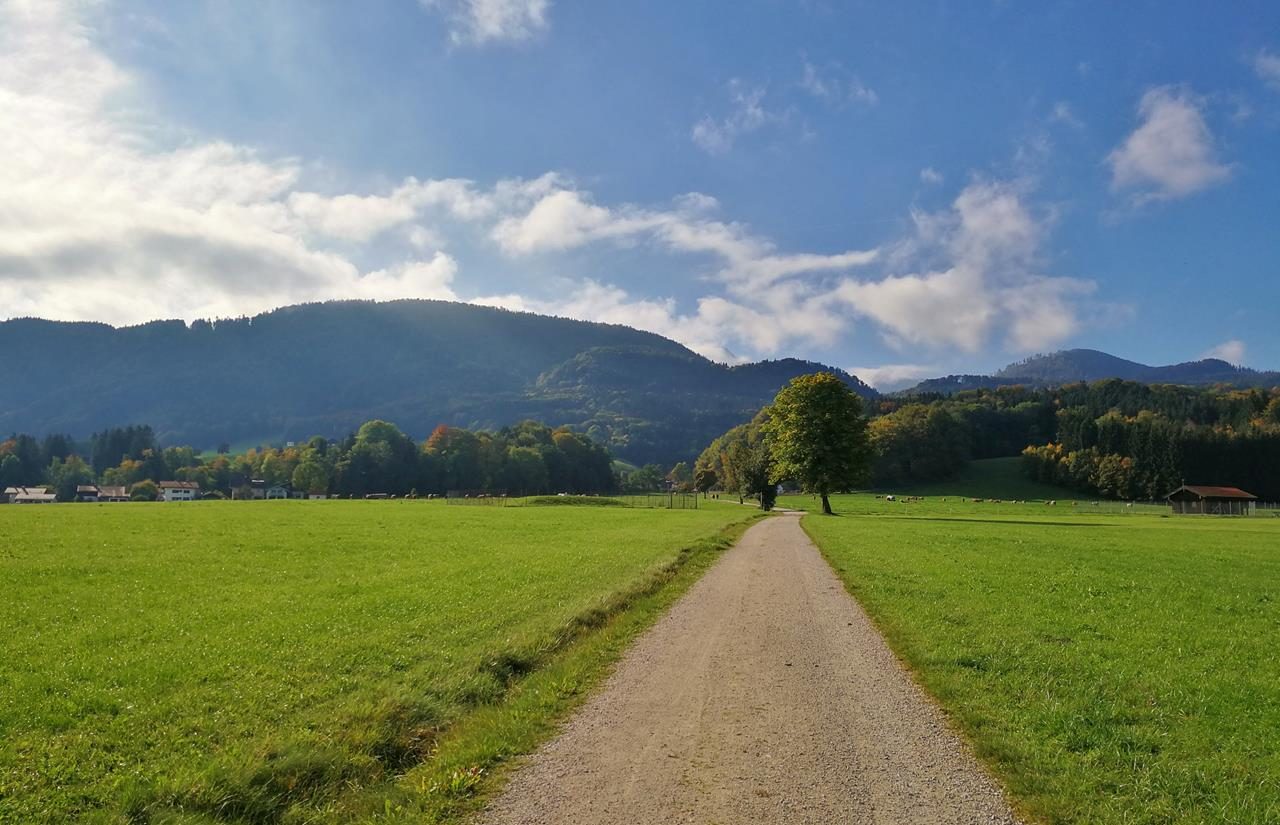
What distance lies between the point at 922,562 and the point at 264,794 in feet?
82.2

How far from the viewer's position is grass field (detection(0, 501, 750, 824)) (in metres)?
7.11

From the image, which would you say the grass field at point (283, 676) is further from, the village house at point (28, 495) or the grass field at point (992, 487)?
the village house at point (28, 495)

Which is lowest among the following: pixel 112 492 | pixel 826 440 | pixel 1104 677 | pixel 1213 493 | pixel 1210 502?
pixel 112 492

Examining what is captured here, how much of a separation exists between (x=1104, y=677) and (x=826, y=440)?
6272cm

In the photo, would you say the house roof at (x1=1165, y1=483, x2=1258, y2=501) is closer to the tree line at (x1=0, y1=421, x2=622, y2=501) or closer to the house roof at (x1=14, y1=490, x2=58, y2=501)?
the tree line at (x1=0, y1=421, x2=622, y2=501)

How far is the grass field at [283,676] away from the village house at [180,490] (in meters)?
189

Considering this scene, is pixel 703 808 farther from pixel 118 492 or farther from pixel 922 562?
pixel 118 492

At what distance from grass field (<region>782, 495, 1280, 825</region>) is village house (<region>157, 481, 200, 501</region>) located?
205m

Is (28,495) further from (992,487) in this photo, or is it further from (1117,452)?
(1117,452)

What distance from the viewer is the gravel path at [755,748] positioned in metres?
6.62

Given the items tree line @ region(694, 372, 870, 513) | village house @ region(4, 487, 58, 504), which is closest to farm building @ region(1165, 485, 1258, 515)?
tree line @ region(694, 372, 870, 513)

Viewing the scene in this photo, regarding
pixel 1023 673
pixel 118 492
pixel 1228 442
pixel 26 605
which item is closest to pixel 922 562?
pixel 1023 673

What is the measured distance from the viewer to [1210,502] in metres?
118

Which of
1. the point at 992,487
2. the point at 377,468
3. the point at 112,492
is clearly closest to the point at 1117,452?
the point at 992,487
